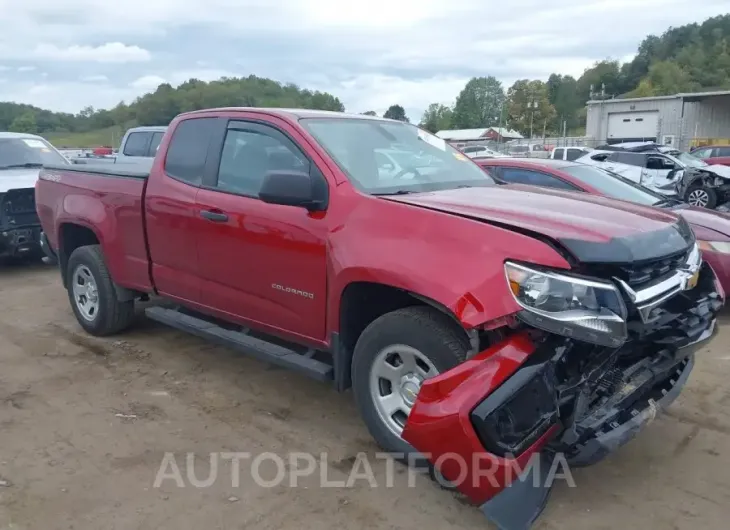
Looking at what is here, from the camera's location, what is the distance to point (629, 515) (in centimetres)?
320

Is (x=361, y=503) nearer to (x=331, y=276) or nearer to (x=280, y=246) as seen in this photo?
(x=331, y=276)

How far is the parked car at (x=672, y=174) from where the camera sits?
15.6m

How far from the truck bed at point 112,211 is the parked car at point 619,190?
3207 mm

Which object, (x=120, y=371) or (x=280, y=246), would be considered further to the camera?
(x=120, y=371)

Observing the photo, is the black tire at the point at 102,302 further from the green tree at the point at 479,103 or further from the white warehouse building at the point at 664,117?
the green tree at the point at 479,103

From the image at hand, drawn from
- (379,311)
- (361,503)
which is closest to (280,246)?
(379,311)

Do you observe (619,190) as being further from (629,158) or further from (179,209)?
(629,158)

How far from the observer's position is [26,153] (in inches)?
391

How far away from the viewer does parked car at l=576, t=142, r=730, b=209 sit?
15.6m

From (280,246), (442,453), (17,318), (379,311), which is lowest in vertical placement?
(17,318)

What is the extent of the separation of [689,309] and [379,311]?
1606mm

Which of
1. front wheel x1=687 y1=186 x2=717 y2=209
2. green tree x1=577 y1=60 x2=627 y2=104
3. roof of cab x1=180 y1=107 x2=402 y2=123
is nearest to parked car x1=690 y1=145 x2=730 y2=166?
front wheel x1=687 y1=186 x2=717 y2=209

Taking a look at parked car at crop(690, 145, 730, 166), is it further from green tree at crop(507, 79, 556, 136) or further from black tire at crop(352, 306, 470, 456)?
green tree at crop(507, 79, 556, 136)
